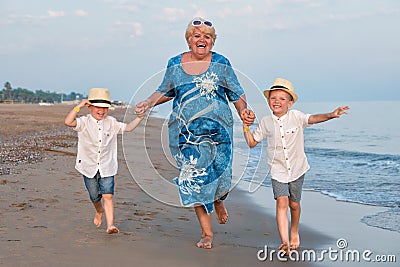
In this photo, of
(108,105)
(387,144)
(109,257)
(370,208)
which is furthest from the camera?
(387,144)

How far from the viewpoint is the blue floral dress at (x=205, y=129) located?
497 cm

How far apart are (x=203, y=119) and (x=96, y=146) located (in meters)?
1.11

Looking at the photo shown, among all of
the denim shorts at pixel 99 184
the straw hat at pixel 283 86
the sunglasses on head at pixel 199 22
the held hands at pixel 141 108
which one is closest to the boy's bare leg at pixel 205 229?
the denim shorts at pixel 99 184

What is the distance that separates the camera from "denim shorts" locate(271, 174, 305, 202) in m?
5.00

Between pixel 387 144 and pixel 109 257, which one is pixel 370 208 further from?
pixel 387 144

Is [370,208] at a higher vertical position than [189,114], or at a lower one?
lower

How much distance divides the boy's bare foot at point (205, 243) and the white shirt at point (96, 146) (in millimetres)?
1067

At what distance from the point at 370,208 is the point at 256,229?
240 centimetres

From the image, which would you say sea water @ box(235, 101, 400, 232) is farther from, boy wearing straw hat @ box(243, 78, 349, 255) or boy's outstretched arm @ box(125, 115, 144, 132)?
boy's outstretched arm @ box(125, 115, 144, 132)

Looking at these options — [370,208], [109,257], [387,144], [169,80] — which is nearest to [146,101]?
[169,80]

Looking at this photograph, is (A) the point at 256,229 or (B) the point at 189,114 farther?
(A) the point at 256,229

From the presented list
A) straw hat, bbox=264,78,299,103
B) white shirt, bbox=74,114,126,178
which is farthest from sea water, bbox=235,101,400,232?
white shirt, bbox=74,114,126,178

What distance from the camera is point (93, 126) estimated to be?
533 cm

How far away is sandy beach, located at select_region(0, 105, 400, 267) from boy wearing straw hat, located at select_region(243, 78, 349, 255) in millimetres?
492
